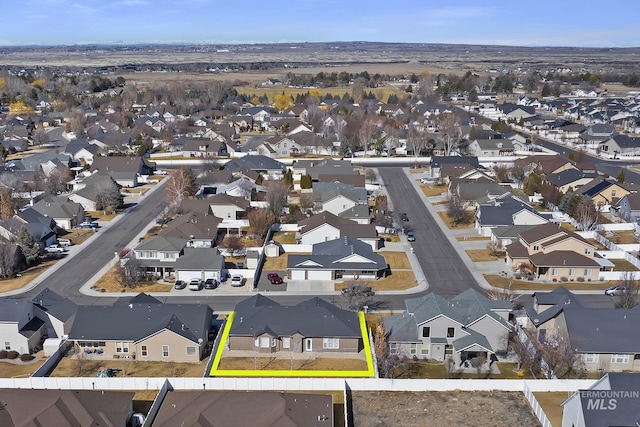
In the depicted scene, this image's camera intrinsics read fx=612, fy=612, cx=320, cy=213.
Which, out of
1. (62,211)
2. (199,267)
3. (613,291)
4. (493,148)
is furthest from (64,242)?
(493,148)

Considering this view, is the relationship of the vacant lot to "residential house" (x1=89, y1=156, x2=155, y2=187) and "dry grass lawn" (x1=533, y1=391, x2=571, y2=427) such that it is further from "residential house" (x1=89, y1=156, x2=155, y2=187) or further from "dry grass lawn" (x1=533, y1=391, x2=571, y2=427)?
"residential house" (x1=89, y1=156, x2=155, y2=187)

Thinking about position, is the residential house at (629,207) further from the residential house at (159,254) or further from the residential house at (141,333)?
the residential house at (141,333)

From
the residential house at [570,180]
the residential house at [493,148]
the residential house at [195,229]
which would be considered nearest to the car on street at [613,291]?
the residential house at [570,180]

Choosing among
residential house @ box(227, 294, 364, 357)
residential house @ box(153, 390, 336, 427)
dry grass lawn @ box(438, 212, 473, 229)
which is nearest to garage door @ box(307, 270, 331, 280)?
residential house @ box(227, 294, 364, 357)

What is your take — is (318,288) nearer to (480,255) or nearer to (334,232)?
(334,232)

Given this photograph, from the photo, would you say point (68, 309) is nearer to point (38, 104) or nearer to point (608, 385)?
point (608, 385)

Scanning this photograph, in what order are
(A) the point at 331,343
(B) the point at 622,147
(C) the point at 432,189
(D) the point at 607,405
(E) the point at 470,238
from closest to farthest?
(D) the point at 607,405
(A) the point at 331,343
(E) the point at 470,238
(C) the point at 432,189
(B) the point at 622,147
